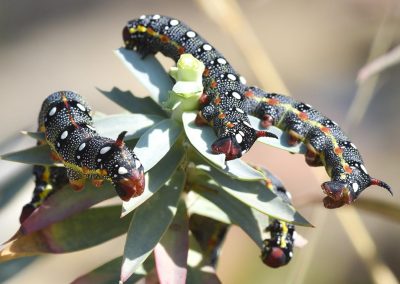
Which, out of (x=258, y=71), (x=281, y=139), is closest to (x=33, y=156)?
(x=281, y=139)

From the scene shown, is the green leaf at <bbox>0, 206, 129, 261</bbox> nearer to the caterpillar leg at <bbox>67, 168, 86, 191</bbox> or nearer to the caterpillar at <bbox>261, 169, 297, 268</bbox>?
the caterpillar leg at <bbox>67, 168, 86, 191</bbox>

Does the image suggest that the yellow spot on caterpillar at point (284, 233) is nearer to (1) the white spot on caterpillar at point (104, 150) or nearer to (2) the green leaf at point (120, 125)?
(2) the green leaf at point (120, 125)

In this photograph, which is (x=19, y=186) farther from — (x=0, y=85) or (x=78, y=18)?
(x=78, y=18)

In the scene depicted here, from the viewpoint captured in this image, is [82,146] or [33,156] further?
[33,156]

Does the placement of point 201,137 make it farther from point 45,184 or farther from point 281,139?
point 45,184

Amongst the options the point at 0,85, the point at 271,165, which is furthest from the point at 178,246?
the point at 0,85

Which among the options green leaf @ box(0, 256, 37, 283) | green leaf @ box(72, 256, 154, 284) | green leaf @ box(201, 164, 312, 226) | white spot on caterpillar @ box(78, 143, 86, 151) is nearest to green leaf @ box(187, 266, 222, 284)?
green leaf @ box(72, 256, 154, 284)
